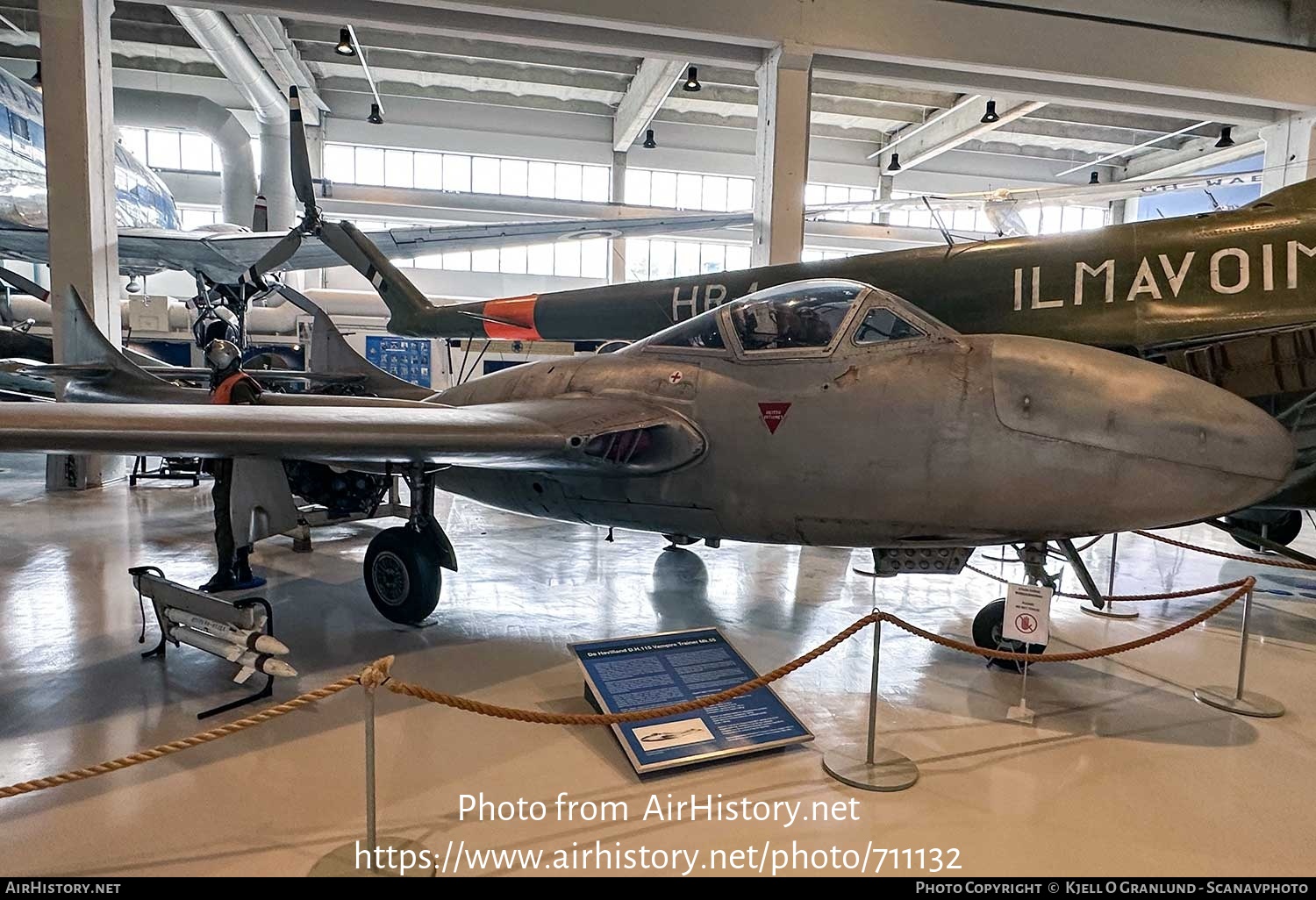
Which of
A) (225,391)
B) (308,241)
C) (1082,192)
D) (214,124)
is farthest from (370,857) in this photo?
(214,124)

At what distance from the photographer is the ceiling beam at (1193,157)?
21.1 metres

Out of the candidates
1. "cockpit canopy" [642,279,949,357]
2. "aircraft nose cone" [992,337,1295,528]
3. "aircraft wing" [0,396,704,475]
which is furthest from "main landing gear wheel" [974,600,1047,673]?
"aircraft wing" [0,396,704,475]

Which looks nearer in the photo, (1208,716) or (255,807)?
(255,807)

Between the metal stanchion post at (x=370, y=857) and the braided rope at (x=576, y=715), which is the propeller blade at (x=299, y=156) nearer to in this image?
the braided rope at (x=576, y=715)

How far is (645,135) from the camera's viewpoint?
83.4ft

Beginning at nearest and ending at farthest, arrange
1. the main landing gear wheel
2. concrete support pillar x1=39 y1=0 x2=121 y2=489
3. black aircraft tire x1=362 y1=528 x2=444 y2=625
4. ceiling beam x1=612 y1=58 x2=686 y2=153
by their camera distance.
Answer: the main landing gear wheel → black aircraft tire x1=362 y1=528 x2=444 y2=625 → concrete support pillar x1=39 y1=0 x2=121 y2=489 → ceiling beam x1=612 y1=58 x2=686 y2=153

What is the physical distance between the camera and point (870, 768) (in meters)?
3.53

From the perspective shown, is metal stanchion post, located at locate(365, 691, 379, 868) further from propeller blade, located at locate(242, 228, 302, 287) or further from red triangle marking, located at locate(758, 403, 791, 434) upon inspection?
propeller blade, located at locate(242, 228, 302, 287)

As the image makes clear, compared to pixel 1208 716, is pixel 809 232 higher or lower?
higher

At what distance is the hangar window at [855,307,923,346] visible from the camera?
436cm


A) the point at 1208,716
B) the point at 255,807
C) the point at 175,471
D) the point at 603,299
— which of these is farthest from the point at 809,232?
the point at 255,807

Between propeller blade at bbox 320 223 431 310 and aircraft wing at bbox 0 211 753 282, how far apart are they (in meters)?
3.96

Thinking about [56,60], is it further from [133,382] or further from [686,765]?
[686,765]

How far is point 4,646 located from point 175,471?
8.27 m
